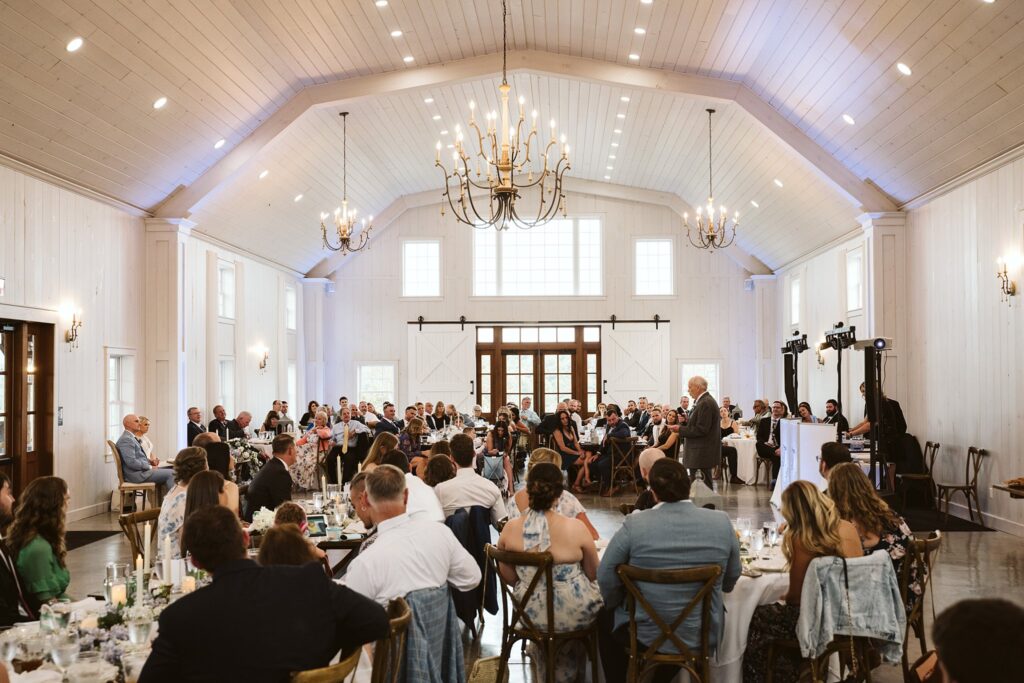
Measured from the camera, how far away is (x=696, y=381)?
28.8 feet

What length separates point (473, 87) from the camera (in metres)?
12.5

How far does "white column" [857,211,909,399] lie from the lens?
11.3 m

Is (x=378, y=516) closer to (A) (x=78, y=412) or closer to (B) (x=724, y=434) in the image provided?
(A) (x=78, y=412)

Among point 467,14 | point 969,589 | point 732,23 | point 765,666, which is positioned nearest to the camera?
point 765,666

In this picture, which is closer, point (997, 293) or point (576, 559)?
point (576, 559)

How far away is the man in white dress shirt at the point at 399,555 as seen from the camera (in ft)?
11.0

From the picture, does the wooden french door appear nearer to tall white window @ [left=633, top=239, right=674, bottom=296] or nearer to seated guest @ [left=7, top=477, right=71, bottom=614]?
seated guest @ [left=7, top=477, right=71, bottom=614]

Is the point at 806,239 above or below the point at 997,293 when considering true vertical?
above

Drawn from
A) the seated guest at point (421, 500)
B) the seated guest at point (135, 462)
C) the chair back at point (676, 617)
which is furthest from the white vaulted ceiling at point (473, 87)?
the chair back at point (676, 617)

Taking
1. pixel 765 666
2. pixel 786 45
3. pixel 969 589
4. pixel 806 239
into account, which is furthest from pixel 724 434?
pixel 765 666

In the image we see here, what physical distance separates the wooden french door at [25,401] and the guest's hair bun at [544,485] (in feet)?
22.9

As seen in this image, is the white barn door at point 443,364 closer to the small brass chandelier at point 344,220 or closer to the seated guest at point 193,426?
the small brass chandelier at point 344,220

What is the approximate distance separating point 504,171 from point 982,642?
601cm

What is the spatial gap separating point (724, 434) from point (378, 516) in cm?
1108
